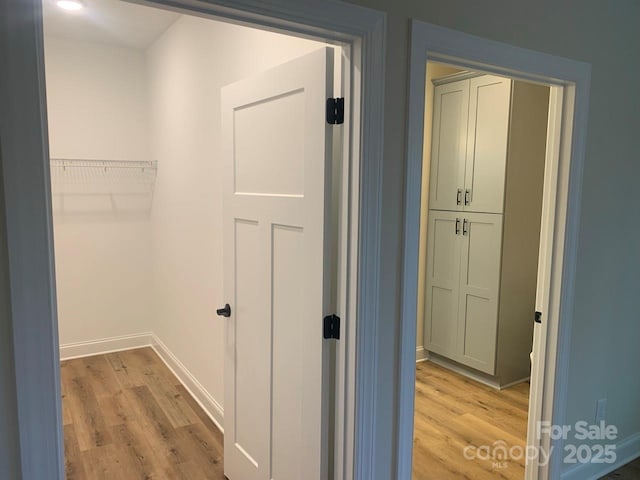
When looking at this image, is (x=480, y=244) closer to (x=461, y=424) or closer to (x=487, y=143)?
(x=487, y=143)

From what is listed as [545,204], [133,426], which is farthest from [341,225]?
[133,426]

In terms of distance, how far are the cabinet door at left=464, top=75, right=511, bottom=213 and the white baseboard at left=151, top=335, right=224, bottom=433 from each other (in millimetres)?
2423

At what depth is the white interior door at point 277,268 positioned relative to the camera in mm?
1711

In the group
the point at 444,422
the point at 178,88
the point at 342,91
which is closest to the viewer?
the point at 342,91

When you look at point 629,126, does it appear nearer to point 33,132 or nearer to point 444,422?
point 444,422

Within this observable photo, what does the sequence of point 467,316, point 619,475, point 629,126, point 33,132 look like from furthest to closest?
point 467,316 < point 619,475 < point 629,126 < point 33,132

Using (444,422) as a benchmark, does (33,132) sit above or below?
above

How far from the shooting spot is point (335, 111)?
1612 millimetres

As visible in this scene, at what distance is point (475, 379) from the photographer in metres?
3.86

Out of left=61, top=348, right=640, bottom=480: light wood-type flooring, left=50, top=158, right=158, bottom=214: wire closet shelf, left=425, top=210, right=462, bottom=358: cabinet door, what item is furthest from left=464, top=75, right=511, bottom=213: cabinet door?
left=50, top=158, right=158, bottom=214: wire closet shelf

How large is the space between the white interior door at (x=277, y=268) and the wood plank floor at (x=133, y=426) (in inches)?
15.8

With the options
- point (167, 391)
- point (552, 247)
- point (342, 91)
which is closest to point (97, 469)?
point (167, 391)

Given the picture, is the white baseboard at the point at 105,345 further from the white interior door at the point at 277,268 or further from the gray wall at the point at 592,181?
the gray wall at the point at 592,181

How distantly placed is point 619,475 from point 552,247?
1412 millimetres
